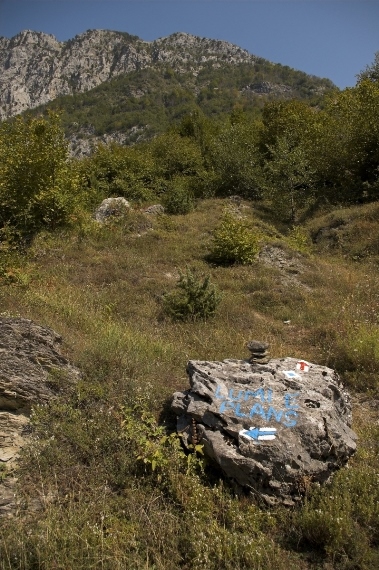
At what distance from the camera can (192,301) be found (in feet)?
24.3

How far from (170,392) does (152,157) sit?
20.6 metres

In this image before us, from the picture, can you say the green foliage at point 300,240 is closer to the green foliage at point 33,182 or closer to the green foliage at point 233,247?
the green foliage at point 233,247

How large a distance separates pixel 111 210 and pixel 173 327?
859 centimetres

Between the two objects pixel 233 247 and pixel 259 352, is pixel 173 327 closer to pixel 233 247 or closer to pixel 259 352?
pixel 259 352

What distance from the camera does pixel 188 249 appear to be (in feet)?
39.7

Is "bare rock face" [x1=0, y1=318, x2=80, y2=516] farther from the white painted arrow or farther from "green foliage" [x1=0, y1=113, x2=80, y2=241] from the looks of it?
"green foliage" [x1=0, y1=113, x2=80, y2=241]

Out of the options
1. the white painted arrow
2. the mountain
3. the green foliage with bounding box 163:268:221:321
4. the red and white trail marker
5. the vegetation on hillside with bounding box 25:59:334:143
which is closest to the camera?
the white painted arrow

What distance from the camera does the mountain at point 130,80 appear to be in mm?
91000

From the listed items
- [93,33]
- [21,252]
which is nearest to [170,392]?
[21,252]

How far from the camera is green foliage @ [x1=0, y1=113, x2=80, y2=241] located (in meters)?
11.6

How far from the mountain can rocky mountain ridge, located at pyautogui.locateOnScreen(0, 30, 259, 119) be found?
0.32 metres

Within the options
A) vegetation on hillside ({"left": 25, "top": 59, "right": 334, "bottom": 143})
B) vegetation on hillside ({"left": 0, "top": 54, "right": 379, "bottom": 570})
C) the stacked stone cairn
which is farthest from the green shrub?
vegetation on hillside ({"left": 25, "top": 59, "right": 334, "bottom": 143})

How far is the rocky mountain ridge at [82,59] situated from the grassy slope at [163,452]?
130 meters

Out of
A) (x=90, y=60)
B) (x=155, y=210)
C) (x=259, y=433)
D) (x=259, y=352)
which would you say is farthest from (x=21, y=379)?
(x=90, y=60)
